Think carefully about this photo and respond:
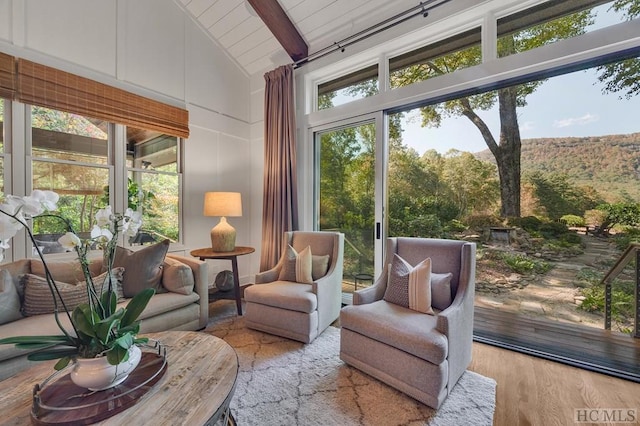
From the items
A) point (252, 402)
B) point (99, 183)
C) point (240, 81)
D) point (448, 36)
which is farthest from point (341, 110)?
point (252, 402)

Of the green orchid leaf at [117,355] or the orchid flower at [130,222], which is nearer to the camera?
the green orchid leaf at [117,355]

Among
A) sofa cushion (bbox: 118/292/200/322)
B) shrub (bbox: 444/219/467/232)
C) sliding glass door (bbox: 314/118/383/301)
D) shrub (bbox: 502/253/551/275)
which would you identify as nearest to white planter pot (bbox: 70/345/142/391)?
sofa cushion (bbox: 118/292/200/322)

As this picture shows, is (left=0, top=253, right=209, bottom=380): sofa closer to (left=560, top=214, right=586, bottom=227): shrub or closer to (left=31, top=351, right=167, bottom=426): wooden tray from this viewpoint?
(left=31, top=351, right=167, bottom=426): wooden tray

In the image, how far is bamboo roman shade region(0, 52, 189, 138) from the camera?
2.28 meters

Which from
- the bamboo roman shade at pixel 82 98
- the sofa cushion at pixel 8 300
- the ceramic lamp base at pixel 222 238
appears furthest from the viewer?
the ceramic lamp base at pixel 222 238

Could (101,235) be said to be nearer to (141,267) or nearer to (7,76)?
(141,267)

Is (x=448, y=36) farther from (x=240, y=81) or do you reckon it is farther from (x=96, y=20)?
(x=96, y=20)

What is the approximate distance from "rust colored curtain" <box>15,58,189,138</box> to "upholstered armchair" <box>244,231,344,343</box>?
2008 millimetres

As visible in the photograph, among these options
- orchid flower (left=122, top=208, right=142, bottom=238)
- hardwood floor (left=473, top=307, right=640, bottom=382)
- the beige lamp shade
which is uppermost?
the beige lamp shade

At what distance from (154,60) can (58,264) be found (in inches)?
93.7

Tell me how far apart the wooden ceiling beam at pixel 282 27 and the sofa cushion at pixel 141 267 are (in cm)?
260

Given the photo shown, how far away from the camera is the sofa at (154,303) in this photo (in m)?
1.65

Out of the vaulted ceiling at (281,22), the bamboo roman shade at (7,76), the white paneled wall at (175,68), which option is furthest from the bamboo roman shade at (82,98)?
the vaulted ceiling at (281,22)

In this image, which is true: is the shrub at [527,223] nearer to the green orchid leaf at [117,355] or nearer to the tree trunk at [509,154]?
the tree trunk at [509,154]
